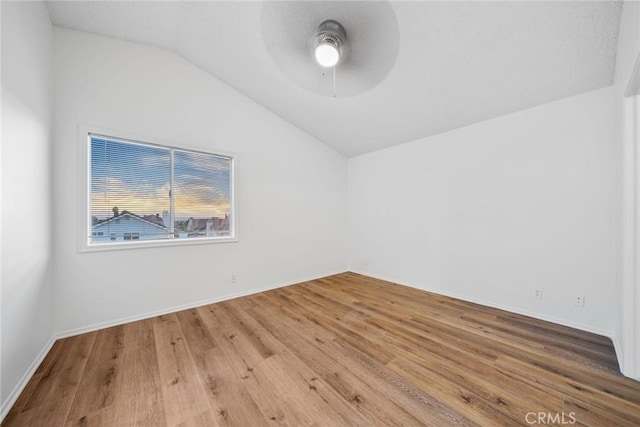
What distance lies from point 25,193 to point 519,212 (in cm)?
438

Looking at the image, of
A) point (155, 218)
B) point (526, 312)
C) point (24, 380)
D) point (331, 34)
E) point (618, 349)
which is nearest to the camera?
point (24, 380)

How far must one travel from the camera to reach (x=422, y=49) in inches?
82.8

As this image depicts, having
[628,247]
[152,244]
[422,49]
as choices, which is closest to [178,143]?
[152,244]

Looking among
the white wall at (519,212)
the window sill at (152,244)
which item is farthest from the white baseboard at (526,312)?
the window sill at (152,244)

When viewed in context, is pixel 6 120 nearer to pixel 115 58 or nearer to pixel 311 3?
pixel 115 58

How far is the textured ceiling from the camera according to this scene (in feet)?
5.73

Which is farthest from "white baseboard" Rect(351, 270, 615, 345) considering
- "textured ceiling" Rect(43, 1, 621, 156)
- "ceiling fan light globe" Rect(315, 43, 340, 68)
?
"ceiling fan light globe" Rect(315, 43, 340, 68)

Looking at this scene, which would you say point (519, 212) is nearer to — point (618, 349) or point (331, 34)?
point (618, 349)

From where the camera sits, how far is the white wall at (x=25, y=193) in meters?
1.39

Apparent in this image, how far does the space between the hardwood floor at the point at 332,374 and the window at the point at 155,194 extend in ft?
3.27

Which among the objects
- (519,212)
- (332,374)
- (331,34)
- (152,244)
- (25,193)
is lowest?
(332,374)

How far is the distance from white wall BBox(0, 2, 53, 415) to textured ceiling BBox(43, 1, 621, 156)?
714 millimetres

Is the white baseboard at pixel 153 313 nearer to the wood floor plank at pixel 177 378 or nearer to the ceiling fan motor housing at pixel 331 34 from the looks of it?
the wood floor plank at pixel 177 378

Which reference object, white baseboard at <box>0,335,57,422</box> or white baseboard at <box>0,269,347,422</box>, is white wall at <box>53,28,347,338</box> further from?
white baseboard at <box>0,335,57,422</box>
